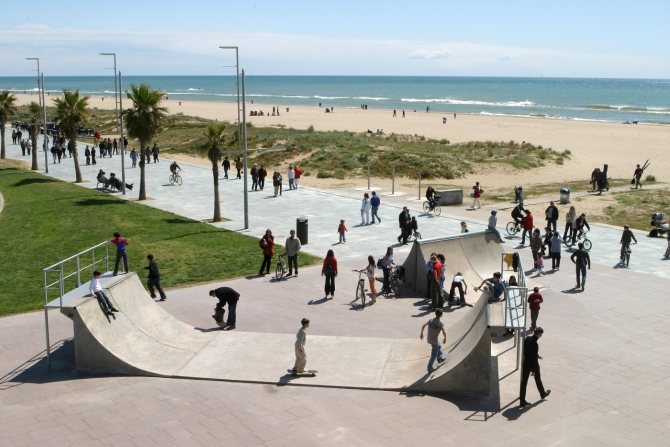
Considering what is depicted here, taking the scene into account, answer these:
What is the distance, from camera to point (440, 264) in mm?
16766

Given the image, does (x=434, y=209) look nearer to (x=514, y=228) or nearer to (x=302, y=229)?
(x=514, y=228)

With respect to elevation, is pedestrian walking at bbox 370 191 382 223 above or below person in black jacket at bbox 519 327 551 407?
above

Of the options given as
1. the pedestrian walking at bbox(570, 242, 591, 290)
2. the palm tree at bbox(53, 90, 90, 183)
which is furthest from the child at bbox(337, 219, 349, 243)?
the palm tree at bbox(53, 90, 90, 183)

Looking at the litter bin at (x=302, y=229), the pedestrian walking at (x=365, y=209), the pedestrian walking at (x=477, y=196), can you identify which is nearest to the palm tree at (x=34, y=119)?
the pedestrian walking at (x=365, y=209)

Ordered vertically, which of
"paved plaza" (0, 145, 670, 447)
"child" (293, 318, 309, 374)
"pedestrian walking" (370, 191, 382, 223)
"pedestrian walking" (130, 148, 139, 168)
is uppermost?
"pedestrian walking" (130, 148, 139, 168)

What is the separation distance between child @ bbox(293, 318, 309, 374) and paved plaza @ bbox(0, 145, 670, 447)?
60 centimetres

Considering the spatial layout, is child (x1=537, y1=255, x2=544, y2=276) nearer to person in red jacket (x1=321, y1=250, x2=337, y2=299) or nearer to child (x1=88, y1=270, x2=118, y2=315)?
person in red jacket (x1=321, y1=250, x2=337, y2=299)

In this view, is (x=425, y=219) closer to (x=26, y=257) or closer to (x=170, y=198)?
(x=170, y=198)

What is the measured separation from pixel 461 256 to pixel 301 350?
782cm

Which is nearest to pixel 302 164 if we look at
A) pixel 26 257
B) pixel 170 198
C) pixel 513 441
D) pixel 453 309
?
pixel 170 198

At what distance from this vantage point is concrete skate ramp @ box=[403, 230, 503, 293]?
60.1 ft

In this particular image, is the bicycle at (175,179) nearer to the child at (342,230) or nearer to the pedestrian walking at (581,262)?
the child at (342,230)

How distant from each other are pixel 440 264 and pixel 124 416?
8.46 m

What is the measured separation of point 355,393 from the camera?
39.7 feet
